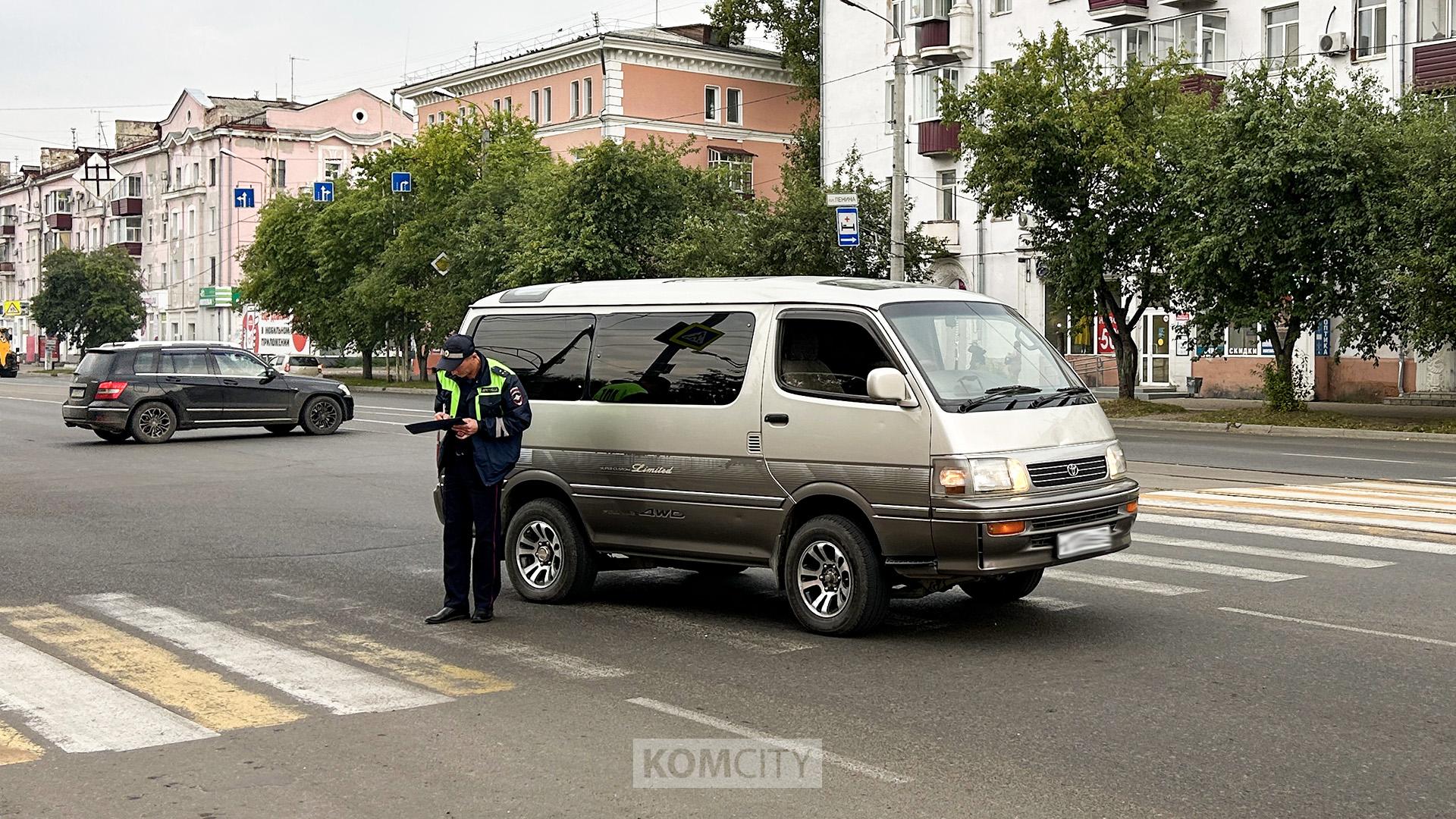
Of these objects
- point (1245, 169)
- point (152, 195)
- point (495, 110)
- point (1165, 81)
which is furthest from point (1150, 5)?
point (152, 195)

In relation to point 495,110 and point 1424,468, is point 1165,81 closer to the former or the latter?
point 1424,468

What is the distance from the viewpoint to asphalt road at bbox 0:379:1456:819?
5.67m

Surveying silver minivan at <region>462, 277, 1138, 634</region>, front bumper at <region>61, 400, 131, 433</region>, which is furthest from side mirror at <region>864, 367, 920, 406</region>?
front bumper at <region>61, 400, 131, 433</region>

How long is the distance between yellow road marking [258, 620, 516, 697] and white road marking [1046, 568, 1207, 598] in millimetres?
4474

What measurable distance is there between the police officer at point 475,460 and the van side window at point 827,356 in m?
1.60

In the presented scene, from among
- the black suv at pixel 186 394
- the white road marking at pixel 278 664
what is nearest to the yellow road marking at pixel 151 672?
the white road marking at pixel 278 664

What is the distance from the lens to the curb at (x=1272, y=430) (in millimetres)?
26500

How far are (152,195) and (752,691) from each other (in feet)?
331

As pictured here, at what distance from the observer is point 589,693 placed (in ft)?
23.9

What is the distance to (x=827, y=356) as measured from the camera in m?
8.87

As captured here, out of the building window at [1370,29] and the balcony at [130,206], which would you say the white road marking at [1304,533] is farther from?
the balcony at [130,206]

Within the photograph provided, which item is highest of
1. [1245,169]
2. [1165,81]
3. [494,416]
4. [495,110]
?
[495,110]

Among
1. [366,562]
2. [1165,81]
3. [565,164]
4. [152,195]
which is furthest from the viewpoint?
[152,195]

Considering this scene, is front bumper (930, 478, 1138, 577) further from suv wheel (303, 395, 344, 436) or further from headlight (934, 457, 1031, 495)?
suv wheel (303, 395, 344, 436)
